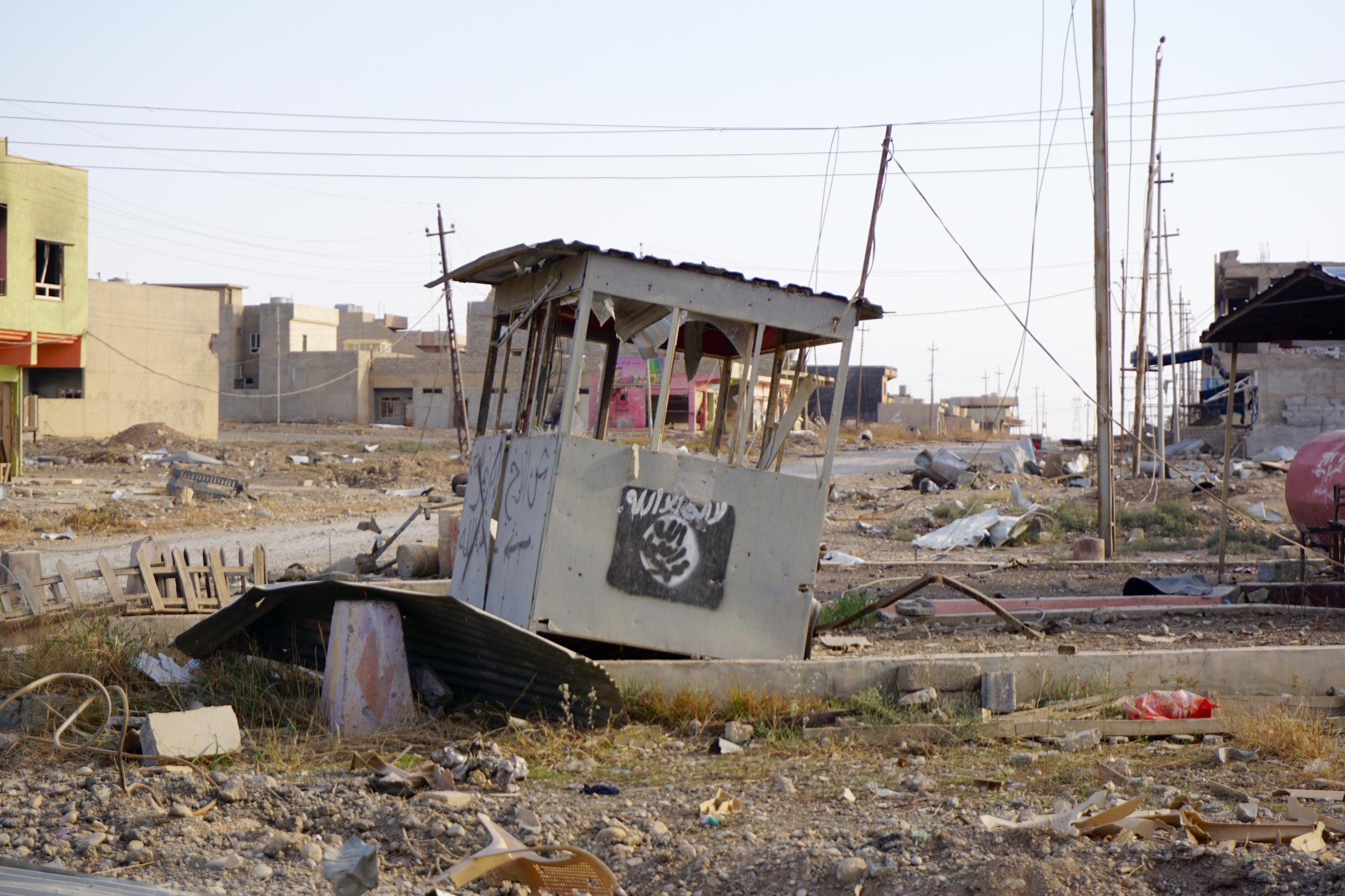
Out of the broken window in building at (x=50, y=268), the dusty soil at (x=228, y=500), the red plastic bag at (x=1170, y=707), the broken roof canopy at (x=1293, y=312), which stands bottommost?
the dusty soil at (x=228, y=500)

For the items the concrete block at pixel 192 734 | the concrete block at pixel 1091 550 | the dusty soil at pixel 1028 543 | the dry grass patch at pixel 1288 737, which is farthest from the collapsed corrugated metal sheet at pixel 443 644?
the concrete block at pixel 1091 550

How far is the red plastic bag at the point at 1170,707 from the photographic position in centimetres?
676

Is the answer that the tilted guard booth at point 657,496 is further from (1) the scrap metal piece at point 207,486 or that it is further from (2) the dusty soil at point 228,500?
(1) the scrap metal piece at point 207,486

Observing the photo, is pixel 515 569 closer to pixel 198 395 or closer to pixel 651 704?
pixel 651 704

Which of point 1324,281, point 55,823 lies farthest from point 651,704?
point 1324,281

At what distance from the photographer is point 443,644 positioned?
6.65 m

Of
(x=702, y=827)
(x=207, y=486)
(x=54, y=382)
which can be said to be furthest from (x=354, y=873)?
(x=54, y=382)

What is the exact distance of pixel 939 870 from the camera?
4.07 m

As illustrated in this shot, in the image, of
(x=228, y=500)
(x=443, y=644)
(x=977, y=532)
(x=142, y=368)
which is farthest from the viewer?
(x=142, y=368)

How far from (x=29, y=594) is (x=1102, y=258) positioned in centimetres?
1266

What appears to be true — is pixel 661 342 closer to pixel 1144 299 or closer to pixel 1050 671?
pixel 1050 671

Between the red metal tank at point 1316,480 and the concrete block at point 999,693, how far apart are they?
7.52 m

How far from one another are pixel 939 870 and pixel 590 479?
3495mm

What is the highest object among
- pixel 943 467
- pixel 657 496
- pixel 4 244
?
pixel 4 244
